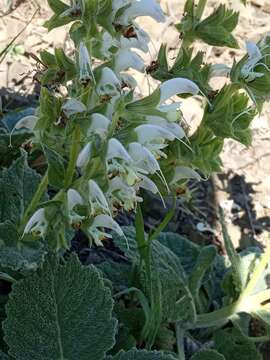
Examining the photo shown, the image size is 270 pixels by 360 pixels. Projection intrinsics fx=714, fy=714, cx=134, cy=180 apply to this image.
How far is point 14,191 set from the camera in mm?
1335

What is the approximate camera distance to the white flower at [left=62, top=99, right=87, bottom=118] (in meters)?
0.97

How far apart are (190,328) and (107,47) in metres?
0.77

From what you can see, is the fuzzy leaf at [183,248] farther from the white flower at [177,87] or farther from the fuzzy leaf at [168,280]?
the white flower at [177,87]

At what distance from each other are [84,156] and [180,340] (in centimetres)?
70

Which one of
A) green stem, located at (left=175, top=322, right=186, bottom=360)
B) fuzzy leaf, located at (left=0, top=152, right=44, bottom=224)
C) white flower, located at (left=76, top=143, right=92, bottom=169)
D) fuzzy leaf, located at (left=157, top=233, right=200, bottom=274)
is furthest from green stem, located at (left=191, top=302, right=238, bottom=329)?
white flower, located at (left=76, top=143, right=92, bottom=169)

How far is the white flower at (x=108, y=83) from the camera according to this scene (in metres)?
0.98

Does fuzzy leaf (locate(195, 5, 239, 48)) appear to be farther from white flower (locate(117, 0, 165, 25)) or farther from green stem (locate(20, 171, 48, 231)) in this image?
green stem (locate(20, 171, 48, 231))

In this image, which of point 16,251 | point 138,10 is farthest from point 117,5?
point 16,251

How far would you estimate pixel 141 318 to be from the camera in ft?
4.85

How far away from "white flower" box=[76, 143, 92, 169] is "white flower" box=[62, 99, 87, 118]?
5 cm

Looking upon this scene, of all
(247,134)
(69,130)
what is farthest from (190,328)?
(69,130)

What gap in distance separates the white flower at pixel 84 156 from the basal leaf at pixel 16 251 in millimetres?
247

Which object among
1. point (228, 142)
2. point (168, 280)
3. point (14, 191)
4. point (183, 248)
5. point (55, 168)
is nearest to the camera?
point (55, 168)

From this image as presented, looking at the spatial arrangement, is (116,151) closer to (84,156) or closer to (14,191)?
(84,156)
